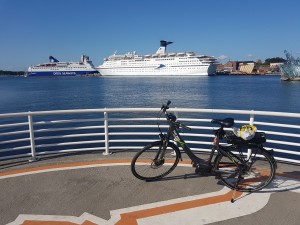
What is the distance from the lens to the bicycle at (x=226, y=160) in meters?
3.48

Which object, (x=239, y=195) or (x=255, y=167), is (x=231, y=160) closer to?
(x=239, y=195)

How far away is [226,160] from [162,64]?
9470 cm

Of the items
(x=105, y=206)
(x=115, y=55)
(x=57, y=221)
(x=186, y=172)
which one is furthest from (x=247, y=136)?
(x=115, y=55)

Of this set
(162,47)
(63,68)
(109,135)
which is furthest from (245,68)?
(109,135)

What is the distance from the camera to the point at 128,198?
3.31 m

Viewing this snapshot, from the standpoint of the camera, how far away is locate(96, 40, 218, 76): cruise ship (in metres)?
93.8

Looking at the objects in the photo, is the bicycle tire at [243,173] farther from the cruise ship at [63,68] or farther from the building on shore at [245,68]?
the building on shore at [245,68]

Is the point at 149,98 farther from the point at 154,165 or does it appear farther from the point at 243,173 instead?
the point at 243,173

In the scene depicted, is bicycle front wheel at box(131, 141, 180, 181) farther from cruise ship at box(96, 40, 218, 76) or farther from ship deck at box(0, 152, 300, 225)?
cruise ship at box(96, 40, 218, 76)

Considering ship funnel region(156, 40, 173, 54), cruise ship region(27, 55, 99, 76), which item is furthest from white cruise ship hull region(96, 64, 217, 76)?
cruise ship region(27, 55, 99, 76)

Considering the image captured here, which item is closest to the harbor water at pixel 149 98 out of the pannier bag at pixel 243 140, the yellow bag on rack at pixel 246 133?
the pannier bag at pixel 243 140

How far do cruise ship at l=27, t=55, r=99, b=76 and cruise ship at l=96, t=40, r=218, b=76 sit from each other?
60.5 ft

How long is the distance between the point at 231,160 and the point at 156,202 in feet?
4.02

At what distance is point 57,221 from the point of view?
2.82m
